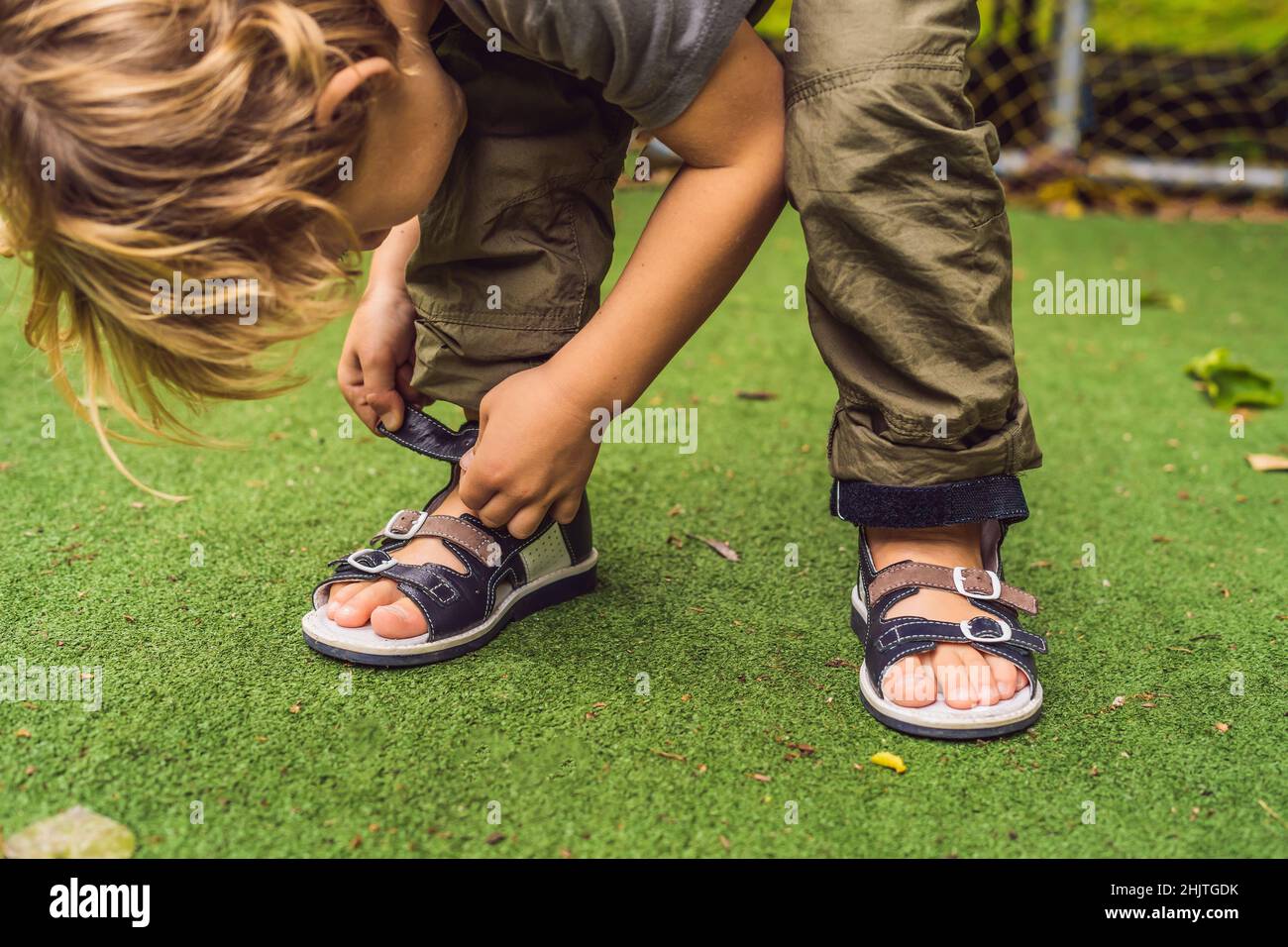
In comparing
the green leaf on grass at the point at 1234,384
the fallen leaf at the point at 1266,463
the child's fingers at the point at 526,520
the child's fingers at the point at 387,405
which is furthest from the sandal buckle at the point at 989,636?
the green leaf on grass at the point at 1234,384

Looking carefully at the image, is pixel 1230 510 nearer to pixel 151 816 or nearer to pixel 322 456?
pixel 322 456

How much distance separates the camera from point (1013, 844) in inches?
33.5

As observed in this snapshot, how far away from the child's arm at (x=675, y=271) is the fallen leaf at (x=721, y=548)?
0.34 m

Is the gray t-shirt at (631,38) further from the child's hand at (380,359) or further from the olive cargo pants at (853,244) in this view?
the child's hand at (380,359)

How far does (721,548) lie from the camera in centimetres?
A: 133

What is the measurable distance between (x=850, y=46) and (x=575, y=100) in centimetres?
27

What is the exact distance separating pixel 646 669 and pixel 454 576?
20 cm

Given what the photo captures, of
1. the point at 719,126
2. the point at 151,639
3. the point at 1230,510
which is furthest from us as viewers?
the point at 1230,510

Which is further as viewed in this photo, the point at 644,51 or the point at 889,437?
the point at 889,437

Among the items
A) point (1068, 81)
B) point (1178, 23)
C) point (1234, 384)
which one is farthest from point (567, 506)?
point (1178, 23)

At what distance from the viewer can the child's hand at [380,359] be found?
122 cm

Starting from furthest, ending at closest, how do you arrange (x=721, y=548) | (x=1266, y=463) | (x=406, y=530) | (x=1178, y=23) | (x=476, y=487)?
(x=1178, y=23) → (x=1266, y=463) → (x=721, y=548) → (x=406, y=530) → (x=476, y=487)

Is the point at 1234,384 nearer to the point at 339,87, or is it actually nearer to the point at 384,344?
the point at 384,344

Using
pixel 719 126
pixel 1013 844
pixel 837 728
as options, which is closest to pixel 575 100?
pixel 719 126
